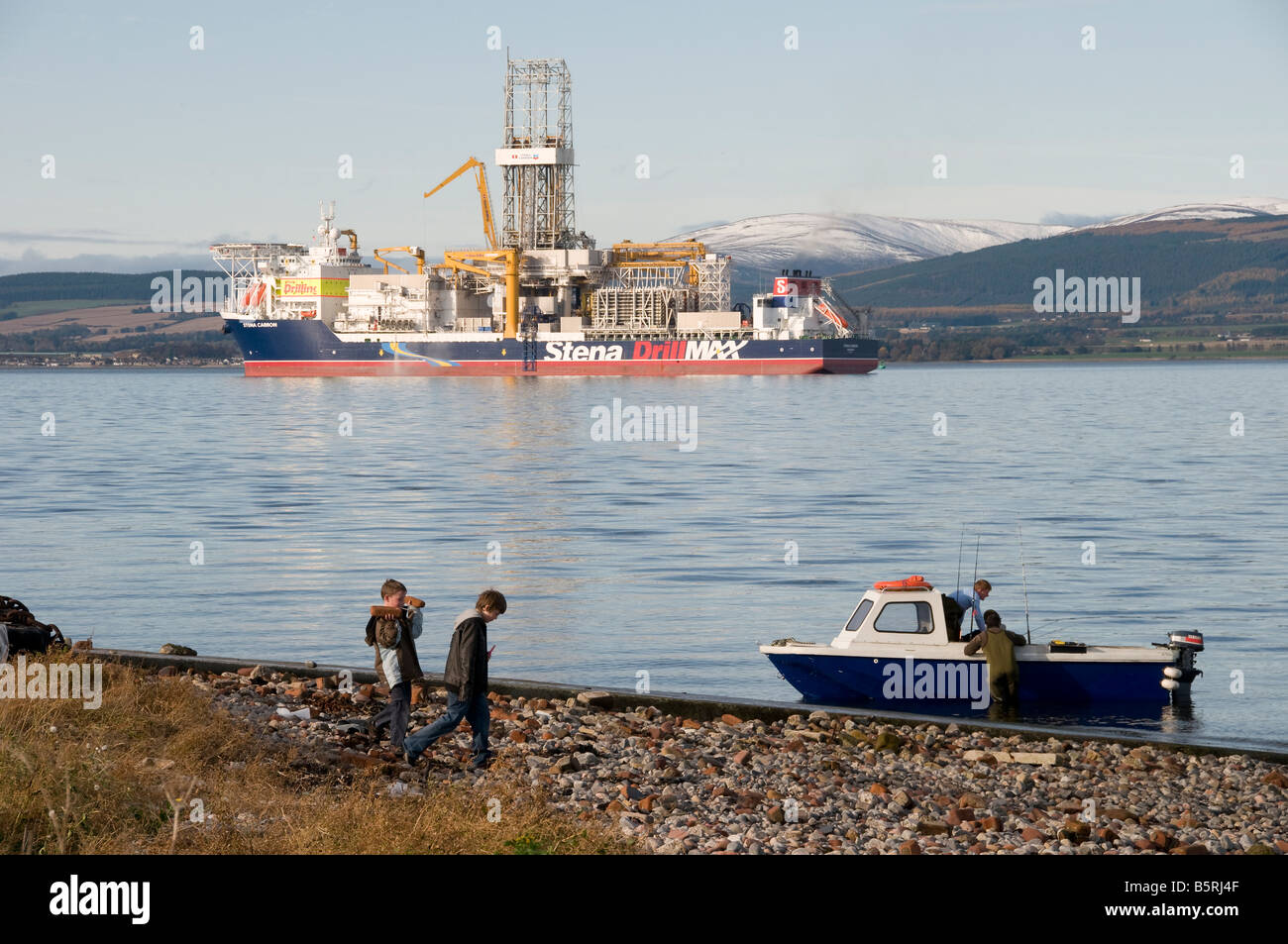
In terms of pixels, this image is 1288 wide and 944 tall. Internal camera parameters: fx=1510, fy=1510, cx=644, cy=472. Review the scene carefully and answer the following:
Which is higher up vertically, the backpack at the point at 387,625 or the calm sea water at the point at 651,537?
the backpack at the point at 387,625

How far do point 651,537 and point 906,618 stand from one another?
1602 centimetres

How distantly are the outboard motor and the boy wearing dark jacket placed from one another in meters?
8.30

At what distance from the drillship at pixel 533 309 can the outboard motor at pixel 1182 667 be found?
106 m

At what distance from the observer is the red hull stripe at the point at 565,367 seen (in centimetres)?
12369

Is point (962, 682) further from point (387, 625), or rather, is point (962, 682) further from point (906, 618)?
point (387, 625)

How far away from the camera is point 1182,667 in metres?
16.4

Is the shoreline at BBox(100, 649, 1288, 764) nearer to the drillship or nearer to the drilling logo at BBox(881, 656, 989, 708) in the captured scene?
the drilling logo at BBox(881, 656, 989, 708)

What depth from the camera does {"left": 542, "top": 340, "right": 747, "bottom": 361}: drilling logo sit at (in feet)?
401

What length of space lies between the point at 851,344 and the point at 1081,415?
124 feet

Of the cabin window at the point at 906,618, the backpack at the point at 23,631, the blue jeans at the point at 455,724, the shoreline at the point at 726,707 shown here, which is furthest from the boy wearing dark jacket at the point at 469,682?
the cabin window at the point at 906,618

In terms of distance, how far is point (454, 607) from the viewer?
74.9 feet

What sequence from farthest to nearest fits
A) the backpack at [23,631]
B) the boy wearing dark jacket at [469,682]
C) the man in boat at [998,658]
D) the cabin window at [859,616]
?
the cabin window at [859,616] → the man in boat at [998,658] → the backpack at [23,631] → the boy wearing dark jacket at [469,682]

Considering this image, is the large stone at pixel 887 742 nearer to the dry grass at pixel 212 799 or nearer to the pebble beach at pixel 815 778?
the pebble beach at pixel 815 778

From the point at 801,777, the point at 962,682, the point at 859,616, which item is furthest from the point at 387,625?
the point at 962,682
